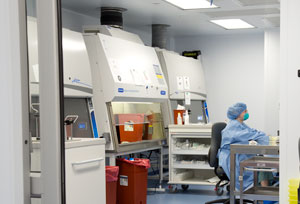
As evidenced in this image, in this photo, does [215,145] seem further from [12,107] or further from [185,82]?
[12,107]

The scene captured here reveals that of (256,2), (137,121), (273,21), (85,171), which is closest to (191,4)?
(256,2)

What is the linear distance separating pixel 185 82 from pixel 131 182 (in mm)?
3085

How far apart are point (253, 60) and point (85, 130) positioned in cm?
544

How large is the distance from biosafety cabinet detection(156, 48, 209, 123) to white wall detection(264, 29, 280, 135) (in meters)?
1.25

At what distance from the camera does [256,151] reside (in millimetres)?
4078

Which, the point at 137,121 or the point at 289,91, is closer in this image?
the point at 289,91

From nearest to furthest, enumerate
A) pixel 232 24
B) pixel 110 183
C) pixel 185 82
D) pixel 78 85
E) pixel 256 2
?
pixel 110 183
pixel 78 85
pixel 256 2
pixel 185 82
pixel 232 24

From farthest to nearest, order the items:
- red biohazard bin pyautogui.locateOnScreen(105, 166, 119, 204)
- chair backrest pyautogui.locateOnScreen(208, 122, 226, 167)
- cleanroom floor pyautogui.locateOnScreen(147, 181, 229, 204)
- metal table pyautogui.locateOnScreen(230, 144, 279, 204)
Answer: cleanroom floor pyautogui.locateOnScreen(147, 181, 229, 204) → chair backrest pyautogui.locateOnScreen(208, 122, 226, 167) → red biohazard bin pyautogui.locateOnScreen(105, 166, 119, 204) → metal table pyautogui.locateOnScreen(230, 144, 279, 204)

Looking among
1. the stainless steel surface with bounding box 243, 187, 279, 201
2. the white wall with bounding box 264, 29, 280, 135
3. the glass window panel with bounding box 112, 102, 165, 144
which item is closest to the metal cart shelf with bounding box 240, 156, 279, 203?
the stainless steel surface with bounding box 243, 187, 279, 201

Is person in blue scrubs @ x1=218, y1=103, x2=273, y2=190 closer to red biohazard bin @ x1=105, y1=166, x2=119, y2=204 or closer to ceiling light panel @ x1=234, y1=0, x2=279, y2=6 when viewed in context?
red biohazard bin @ x1=105, y1=166, x2=119, y2=204

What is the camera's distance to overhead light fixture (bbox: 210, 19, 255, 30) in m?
8.65

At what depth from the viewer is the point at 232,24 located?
9.04 metres

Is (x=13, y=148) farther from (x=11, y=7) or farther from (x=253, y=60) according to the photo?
(x=253, y=60)

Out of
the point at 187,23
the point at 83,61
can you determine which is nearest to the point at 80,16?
the point at 187,23
